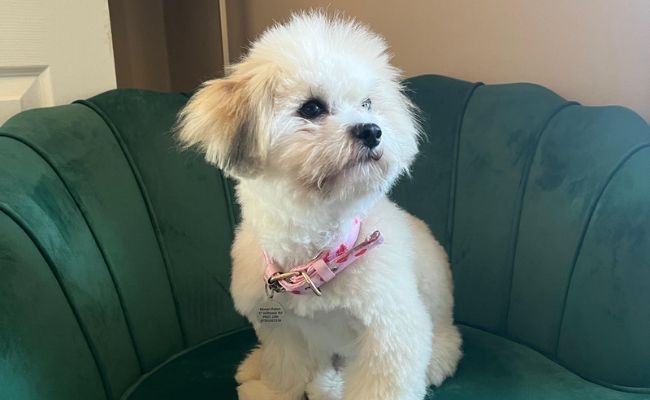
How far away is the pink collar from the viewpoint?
1.06 m

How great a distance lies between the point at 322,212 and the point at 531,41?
0.81m

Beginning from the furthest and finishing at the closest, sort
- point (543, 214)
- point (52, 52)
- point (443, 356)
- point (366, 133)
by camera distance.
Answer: point (52, 52) → point (543, 214) → point (443, 356) → point (366, 133)

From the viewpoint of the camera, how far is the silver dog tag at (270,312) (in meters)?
1.12

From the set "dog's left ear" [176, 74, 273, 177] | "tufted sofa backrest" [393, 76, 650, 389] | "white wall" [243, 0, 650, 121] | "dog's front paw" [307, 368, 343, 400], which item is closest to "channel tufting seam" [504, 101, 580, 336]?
"tufted sofa backrest" [393, 76, 650, 389]

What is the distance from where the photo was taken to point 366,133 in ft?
3.08

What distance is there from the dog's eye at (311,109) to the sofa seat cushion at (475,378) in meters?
0.60

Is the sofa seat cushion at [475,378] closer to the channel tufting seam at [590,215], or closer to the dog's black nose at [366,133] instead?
the channel tufting seam at [590,215]

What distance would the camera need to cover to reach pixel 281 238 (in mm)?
1080

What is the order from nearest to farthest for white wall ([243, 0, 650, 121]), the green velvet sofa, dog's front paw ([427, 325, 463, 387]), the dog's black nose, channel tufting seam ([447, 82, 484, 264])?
the dog's black nose → the green velvet sofa → dog's front paw ([427, 325, 463, 387]) → white wall ([243, 0, 650, 121]) → channel tufting seam ([447, 82, 484, 264])

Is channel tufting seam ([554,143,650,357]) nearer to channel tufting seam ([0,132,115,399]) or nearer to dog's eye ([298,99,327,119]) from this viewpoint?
dog's eye ([298,99,327,119])

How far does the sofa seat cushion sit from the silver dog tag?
23cm

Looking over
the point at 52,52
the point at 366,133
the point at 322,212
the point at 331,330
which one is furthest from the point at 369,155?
the point at 52,52

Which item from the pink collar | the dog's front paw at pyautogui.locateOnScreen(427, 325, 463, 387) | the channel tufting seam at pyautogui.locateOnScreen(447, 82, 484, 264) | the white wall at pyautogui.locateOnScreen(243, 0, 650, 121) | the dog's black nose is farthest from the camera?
the channel tufting seam at pyautogui.locateOnScreen(447, 82, 484, 264)

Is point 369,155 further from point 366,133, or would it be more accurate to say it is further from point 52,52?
point 52,52
